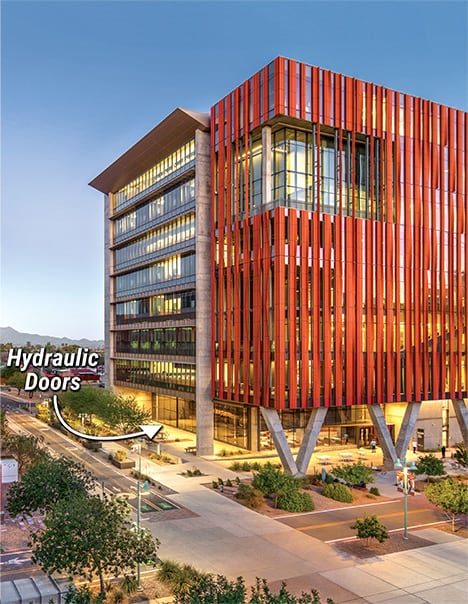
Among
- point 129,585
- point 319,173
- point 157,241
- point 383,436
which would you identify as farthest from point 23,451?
point 157,241

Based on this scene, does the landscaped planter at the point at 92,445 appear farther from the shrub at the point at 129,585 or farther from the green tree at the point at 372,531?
the shrub at the point at 129,585

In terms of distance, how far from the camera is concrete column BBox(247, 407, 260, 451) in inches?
2285

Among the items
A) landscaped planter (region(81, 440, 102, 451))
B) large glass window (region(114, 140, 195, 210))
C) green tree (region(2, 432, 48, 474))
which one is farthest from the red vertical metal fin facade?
green tree (region(2, 432, 48, 474))

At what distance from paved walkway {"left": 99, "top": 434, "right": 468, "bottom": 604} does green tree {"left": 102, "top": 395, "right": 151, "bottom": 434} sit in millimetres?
23562

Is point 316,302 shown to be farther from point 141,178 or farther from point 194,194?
point 141,178

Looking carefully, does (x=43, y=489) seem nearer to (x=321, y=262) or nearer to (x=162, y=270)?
(x=321, y=262)

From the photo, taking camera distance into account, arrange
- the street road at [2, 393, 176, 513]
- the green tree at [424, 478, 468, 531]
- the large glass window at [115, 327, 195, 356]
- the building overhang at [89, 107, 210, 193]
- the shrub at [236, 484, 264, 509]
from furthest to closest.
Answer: the large glass window at [115, 327, 195, 356]
the building overhang at [89, 107, 210, 193]
the street road at [2, 393, 176, 513]
the shrub at [236, 484, 264, 509]
the green tree at [424, 478, 468, 531]

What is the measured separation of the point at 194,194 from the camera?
2450 inches

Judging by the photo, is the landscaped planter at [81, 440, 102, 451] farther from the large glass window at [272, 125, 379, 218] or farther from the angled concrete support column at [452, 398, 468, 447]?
the angled concrete support column at [452, 398, 468, 447]

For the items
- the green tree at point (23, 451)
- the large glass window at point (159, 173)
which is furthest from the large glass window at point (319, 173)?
the green tree at point (23, 451)

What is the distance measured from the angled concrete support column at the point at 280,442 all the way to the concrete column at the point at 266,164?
1802 cm

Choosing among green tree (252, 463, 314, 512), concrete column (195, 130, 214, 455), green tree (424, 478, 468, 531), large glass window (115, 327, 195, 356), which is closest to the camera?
green tree (424, 478, 468, 531)

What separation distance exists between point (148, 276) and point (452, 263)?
38.6 metres

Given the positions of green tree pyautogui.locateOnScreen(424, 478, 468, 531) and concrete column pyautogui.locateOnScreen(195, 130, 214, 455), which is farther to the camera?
concrete column pyautogui.locateOnScreen(195, 130, 214, 455)
